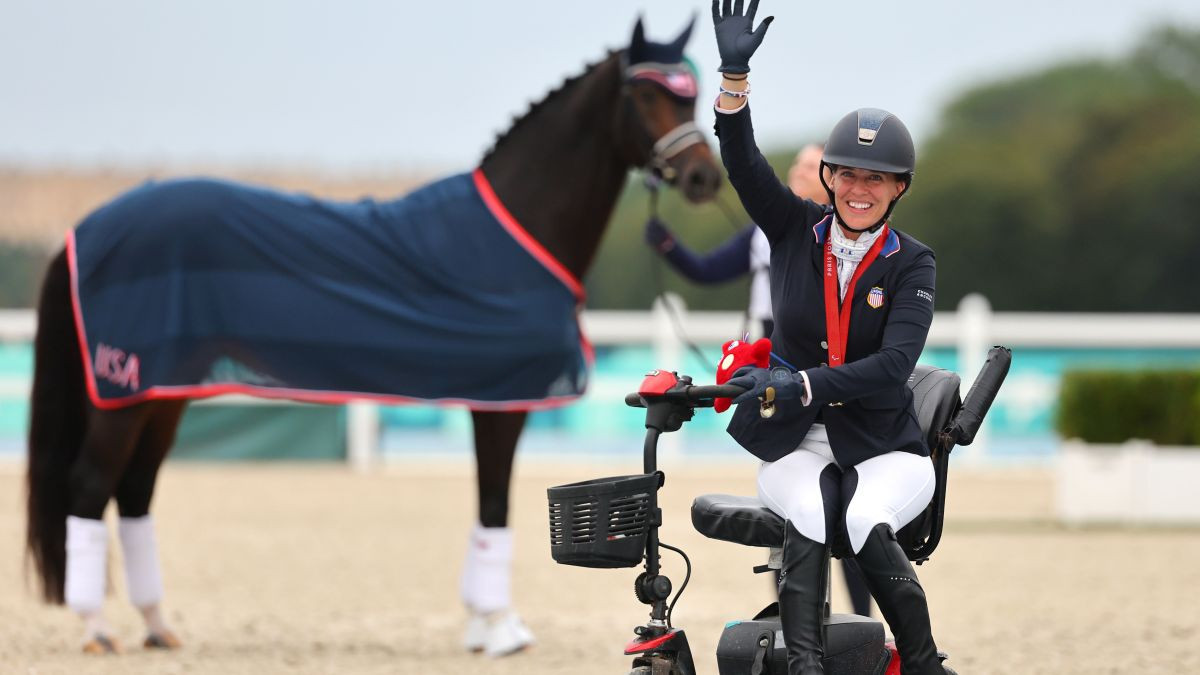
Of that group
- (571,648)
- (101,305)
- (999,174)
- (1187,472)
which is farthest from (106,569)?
(999,174)

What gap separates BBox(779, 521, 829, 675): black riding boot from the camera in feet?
12.1

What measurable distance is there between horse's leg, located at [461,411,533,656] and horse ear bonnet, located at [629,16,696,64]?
57.9 inches

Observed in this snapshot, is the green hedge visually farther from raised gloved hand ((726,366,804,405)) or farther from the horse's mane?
raised gloved hand ((726,366,804,405))

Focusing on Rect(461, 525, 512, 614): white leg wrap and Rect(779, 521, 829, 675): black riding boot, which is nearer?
Rect(779, 521, 829, 675): black riding boot

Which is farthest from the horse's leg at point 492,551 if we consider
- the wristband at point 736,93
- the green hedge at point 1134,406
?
the green hedge at point 1134,406

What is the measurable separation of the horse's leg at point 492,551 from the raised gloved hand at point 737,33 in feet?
9.19

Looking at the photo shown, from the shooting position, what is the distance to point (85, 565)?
238 inches

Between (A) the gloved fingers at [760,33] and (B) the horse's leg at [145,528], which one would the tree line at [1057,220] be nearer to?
(B) the horse's leg at [145,528]

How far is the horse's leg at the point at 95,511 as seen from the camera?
238 inches

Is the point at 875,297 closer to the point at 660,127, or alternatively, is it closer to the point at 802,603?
the point at 802,603

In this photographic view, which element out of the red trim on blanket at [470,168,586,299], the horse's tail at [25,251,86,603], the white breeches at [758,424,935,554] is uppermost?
the red trim on blanket at [470,168,586,299]

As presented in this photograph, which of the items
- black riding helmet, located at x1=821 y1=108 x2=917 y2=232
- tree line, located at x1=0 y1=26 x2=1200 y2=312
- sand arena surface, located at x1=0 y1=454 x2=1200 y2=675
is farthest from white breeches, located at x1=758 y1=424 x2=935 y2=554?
tree line, located at x1=0 y1=26 x2=1200 y2=312

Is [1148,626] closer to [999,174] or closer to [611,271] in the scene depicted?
[611,271]

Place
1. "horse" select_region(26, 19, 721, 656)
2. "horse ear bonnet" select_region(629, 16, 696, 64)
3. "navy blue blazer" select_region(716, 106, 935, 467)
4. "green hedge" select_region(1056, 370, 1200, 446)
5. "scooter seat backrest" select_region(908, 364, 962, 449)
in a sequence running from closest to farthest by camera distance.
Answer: "navy blue blazer" select_region(716, 106, 935, 467) → "scooter seat backrest" select_region(908, 364, 962, 449) → "horse" select_region(26, 19, 721, 656) → "horse ear bonnet" select_region(629, 16, 696, 64) → "green hedge" select_region(1056, 370, 1200, 446)
